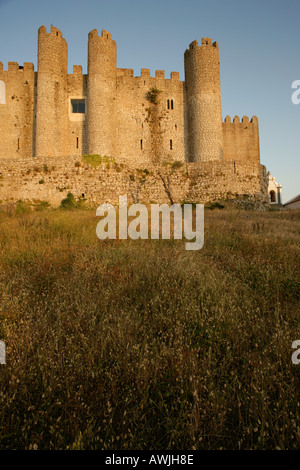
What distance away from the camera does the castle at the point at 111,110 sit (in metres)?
19.4

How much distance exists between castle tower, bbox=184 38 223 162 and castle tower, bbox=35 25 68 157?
10.4 meters

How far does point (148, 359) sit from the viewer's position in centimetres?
208

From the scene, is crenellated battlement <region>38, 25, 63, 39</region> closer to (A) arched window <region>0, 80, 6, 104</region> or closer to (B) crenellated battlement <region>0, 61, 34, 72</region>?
(B) crenellated battlement <region>0, 61, 34, 72</region>

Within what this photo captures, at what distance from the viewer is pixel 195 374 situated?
6.31ft

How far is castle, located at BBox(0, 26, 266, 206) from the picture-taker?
19.4 metres

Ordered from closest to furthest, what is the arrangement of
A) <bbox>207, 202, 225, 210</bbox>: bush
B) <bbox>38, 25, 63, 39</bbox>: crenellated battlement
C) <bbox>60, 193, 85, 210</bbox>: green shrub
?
<bbox>60, 193, 85, 210</bbox>: green shrub
<bbox>207, 202, 225, 210</bbox>: bush
<bbox>38, 25, 63, 39</bbox>: crenellated battlement

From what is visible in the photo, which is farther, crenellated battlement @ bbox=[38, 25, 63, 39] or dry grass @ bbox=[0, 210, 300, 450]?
crenellated battlement @ bbox=[38, 25, 63, 39]

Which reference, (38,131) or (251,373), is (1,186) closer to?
(38,131)

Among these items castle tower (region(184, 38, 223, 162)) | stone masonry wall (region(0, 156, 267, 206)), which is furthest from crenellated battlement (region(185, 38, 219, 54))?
stone masonry wall (region(0, 156, 267, 206))

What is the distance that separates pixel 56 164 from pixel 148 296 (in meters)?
13.4

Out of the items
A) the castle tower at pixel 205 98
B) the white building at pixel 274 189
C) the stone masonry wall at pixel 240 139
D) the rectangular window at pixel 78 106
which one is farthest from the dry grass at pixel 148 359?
the white building at pixel 274 189

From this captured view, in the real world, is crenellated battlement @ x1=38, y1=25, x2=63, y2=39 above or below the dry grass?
above

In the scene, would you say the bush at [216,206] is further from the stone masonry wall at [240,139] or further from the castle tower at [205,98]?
the stone masonry wall at [240,139]

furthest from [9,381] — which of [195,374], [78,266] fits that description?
[78,266]
